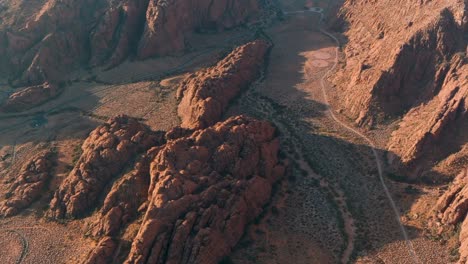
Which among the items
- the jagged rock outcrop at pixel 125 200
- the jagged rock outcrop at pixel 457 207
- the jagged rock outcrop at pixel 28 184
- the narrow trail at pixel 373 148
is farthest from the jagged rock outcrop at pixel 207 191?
the jagged rock outcrop at pixel 457 207

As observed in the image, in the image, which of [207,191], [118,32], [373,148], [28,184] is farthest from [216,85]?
[118,32]

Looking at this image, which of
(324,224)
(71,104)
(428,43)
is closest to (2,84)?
(71,104)

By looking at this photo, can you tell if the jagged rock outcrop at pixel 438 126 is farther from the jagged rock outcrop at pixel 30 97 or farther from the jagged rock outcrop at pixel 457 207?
the jagged rock outcrop at pixel 30 97

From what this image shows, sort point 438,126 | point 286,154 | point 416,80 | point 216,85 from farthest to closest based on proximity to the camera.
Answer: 1. point 216,85
2. point 416,80
3. point 286,154
4. point 438,126

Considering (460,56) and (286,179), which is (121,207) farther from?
(460,56)

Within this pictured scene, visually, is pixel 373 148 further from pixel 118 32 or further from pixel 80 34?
pixel 80 34

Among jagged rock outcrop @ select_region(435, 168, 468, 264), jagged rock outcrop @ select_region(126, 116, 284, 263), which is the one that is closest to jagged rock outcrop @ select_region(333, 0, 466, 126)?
jagged rock outcrop @ select_region(126, 116, 284, 263)
